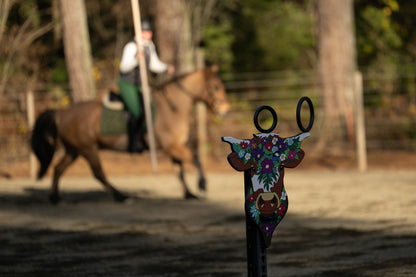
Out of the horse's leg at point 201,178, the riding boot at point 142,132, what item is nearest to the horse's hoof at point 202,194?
the horse's leg at point 201,178

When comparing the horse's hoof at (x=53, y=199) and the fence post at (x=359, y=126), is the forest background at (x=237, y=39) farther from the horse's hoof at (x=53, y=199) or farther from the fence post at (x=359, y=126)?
the horse's hoof at (x=53, y=199)

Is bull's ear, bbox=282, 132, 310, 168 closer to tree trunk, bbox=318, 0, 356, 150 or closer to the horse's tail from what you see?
the horse's tail

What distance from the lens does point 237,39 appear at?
104ft

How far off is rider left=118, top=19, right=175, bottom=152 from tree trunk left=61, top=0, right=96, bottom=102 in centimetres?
613

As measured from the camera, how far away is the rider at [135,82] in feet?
36.2

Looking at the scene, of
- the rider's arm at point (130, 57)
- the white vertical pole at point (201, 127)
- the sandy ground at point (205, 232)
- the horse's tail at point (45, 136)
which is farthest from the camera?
the white vertical pole at point (201, 127)

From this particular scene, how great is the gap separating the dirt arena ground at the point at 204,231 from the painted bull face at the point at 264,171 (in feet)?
4.51

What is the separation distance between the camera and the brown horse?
11.3 metres

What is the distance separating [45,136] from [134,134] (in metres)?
1.59

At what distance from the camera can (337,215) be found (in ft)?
29.5

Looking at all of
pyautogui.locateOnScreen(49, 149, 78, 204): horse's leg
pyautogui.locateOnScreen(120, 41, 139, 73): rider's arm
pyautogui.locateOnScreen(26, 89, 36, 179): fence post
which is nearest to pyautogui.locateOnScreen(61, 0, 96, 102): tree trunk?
pyautogui.locateOnScreen(26, 89, 36, 179): fence post

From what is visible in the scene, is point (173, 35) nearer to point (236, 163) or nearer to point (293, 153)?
point (293, 153)

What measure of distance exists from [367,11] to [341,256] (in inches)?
953

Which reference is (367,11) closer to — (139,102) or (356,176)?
(356,176)
